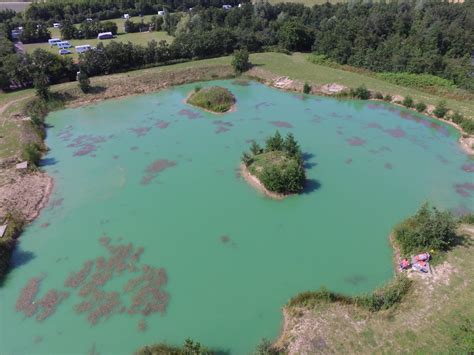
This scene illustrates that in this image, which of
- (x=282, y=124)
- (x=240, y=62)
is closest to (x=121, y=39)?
(x=240, y=62)

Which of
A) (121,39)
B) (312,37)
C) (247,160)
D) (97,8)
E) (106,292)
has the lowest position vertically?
(106,292)

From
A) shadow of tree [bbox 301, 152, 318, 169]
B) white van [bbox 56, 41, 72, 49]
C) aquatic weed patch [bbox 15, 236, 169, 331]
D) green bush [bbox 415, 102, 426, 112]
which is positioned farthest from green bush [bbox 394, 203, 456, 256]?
white van [bbox 56, 41, 72, 49]

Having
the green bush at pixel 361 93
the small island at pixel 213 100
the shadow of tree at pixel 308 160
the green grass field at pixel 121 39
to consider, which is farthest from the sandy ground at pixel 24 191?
the green grass field at pixel 121 39

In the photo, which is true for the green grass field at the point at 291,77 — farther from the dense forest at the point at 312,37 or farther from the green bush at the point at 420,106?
the dense forest at the point at 312,37

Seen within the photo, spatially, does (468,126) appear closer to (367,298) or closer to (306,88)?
(306,88)

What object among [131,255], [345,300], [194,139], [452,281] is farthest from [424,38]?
[131,255]

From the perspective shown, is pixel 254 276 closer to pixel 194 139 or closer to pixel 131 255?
pixel 131 255
